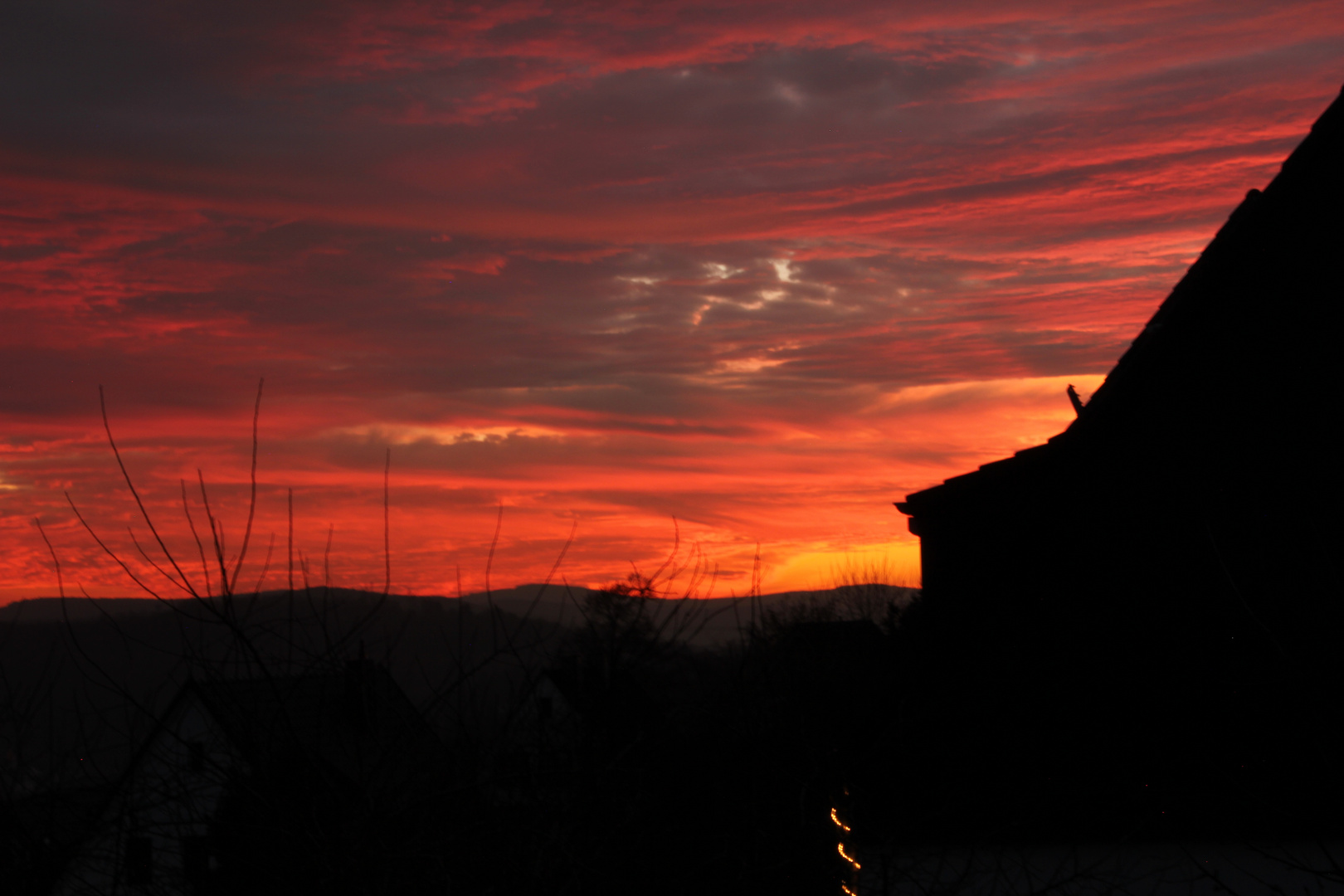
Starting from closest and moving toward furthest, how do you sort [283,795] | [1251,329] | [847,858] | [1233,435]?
[283,795] → [847,858] → [1251,329] → [1233,435]

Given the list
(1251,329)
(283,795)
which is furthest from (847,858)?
(1251,329)

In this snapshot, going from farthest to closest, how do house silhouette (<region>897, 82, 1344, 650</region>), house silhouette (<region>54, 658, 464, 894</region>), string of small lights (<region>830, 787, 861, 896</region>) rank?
house silhouette (<region>897, 82, 1344, 650</region>) → string of small lights (<region>830, 787, 861, 896</region>) → house silhouette (<region>54, 658, 464, 894</region>)

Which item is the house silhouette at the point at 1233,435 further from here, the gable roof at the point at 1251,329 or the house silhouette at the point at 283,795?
the house silhouette at the point at 283,795

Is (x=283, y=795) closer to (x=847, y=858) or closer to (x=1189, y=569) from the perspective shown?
(x=847, y=858)

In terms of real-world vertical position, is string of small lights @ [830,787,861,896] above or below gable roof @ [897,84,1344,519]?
below

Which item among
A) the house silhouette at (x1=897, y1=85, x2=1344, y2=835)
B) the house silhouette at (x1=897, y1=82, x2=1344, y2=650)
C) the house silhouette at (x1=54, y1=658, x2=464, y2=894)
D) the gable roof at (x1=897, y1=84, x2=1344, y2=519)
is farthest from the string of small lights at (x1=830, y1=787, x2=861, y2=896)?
the gable roof at (x1=897, y1=84, x2=1344, y2=519)

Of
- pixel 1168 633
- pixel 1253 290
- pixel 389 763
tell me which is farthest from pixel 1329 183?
pixel 389 763

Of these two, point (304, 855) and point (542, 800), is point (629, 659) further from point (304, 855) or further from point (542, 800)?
point (304, 855)

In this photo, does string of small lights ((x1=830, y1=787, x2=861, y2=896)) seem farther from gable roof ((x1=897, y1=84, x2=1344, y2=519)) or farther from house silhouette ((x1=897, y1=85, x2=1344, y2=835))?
gable roof ((x1=897, y1=84, x2=1344, y2=519))

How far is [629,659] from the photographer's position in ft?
19.2

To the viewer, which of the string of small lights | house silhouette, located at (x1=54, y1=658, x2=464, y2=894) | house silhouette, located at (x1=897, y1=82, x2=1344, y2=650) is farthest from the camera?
house silhouette, located at (x1=897, y1=82, x2=1344, y2=650)

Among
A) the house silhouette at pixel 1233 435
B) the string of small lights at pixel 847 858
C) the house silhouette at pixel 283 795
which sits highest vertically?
the house silhouette at pixel 1233 435

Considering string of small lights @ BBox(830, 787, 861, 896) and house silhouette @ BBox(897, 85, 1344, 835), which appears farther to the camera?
house silhouette @ BBox(897, 85, 1344, 835)

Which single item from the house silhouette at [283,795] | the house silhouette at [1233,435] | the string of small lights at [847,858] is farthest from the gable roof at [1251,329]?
the house silhouette at [283,795]
